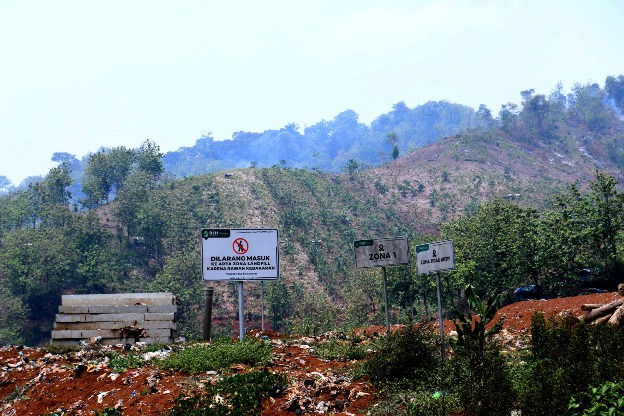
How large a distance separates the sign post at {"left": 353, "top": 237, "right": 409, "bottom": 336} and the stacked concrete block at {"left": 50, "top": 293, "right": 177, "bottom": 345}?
6.85m

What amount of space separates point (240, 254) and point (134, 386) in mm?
4481

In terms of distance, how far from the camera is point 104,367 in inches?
465

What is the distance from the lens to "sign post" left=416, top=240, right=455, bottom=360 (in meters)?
10.7

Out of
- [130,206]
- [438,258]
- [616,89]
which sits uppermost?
[616,89]

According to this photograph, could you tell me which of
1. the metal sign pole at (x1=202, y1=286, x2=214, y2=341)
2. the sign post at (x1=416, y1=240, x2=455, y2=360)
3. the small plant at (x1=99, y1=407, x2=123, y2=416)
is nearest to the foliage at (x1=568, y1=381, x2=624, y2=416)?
the sign post at (x1=416, y1=240, x2=455, y2=360)

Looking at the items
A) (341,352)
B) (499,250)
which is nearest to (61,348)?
(341,352)

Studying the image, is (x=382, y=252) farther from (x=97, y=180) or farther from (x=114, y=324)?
(x=97, y=180)

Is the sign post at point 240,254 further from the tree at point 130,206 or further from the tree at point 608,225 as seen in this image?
the tree at point 130,206

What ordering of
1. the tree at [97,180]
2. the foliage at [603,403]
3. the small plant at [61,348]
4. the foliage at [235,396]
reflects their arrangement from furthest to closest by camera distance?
the tree at [97,180]
the small plant at [61,348]
the foliage at [235,396]
the foliage at [603,403]

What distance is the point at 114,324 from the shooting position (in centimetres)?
1590

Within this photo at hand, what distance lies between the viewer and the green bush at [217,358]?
434 inches

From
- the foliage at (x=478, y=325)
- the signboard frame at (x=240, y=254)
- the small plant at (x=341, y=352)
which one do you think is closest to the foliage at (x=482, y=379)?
the foliage at (x=478, y=325)

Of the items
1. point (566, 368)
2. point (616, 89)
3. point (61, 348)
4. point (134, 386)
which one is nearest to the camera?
point (566, 368)

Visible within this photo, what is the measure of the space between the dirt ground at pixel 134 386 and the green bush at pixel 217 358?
0.25 meters
